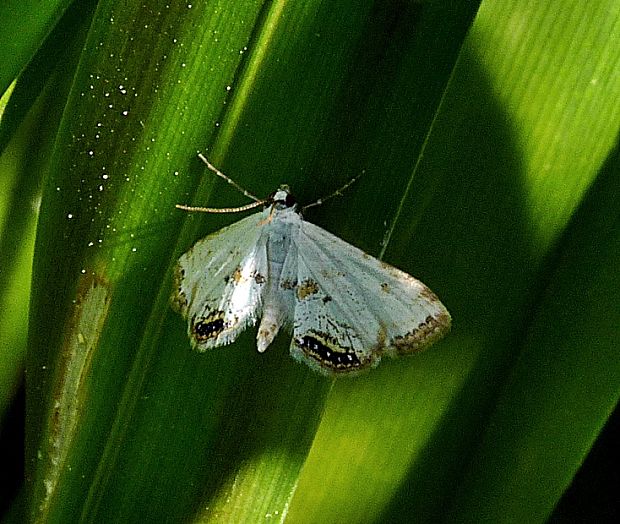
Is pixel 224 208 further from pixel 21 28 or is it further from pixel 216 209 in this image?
pixel 21 28

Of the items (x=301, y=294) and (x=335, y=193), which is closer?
(x=335, y=193)

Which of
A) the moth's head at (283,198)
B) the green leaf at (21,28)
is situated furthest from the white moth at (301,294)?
the green leaf at (21,28)

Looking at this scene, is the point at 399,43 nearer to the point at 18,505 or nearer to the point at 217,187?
the point at 217,187

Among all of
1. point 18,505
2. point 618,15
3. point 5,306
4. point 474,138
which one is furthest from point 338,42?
point 18,505

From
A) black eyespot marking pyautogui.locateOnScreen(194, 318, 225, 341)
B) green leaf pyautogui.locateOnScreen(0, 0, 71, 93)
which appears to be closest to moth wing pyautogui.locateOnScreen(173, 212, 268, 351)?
black eyespot marking pyautogui.locateOnScreen(194, 318, 225, 341)

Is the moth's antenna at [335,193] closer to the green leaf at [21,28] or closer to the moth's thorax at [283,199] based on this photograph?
the moth's thorax at [283,199]

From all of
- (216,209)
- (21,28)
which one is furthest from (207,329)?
(21,28)

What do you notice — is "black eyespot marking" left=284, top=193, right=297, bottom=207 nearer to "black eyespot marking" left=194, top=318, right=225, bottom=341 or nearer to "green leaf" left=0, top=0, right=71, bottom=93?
"black eyespot marking" left=194, top=318, right=225, bottom=341
